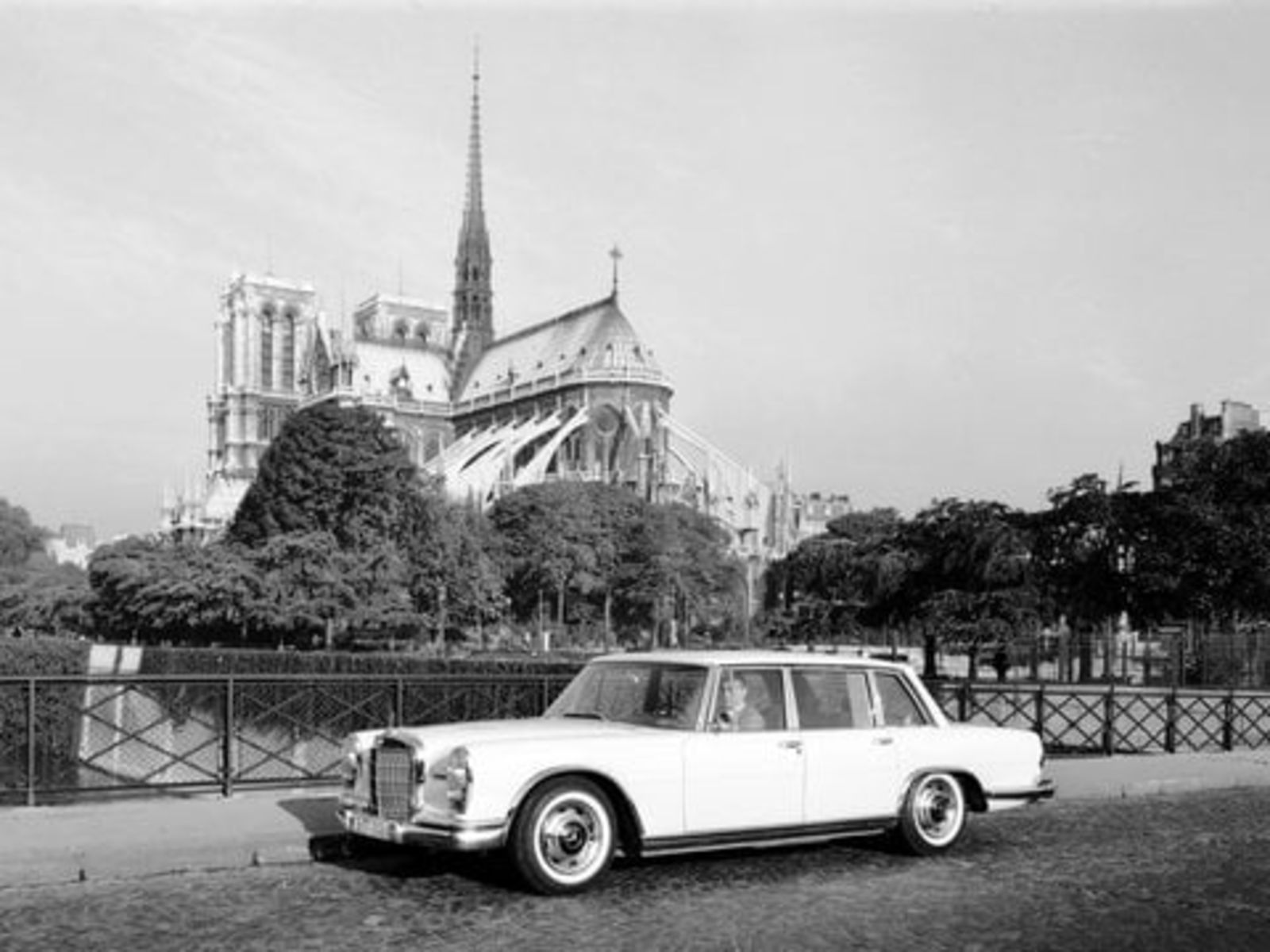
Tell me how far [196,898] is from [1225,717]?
17.8m

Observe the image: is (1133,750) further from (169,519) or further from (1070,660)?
(169,519)

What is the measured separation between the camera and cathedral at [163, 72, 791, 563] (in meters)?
136

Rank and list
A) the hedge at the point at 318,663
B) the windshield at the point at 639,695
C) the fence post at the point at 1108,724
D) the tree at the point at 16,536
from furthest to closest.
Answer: the tree at the point at 16,536 → the hedge at the point at 318,663 → the fence post at the point at 1108,724 → the windshield at the point at 639,695

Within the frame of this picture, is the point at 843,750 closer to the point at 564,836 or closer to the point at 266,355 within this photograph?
the point at 564,836

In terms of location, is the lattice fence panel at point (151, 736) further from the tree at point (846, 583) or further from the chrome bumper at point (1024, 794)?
the tree at point (846, 583)

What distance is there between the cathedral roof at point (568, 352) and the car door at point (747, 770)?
438 feet

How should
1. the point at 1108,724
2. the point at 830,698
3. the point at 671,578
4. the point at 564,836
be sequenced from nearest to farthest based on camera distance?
the point at 564,836, the point at 830,698, the point at 1108,724, the point at 671,578

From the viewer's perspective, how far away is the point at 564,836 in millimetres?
9820

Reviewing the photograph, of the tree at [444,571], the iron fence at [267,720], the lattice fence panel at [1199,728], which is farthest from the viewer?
the tree at [444,571]

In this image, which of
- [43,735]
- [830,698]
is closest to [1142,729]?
[830,698]

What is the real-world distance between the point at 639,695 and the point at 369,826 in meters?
2.28

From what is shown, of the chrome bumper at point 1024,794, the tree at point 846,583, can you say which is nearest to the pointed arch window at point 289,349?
the tree at point 846,583

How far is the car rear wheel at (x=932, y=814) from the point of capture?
11.6 metres

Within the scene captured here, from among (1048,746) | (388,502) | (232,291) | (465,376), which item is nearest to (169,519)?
(232,291)
